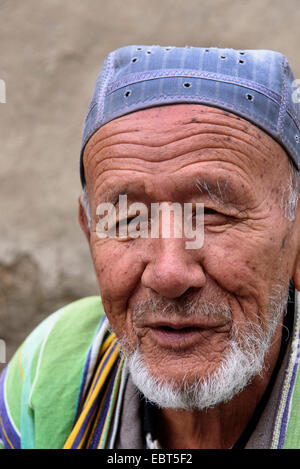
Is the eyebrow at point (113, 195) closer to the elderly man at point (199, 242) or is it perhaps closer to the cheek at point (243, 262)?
the elderly man at point (199, 242)

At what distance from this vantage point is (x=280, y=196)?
2025 millimetres

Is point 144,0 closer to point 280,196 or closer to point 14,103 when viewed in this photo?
point 14,103

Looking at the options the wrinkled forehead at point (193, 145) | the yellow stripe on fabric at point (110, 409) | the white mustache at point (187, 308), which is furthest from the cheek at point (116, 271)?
the yellow stripe on fabric at point (110, 409)

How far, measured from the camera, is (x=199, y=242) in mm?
1908

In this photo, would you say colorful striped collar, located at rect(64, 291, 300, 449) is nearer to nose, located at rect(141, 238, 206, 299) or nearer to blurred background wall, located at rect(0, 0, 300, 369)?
nose, located at rect(141, 238, 206, 299)

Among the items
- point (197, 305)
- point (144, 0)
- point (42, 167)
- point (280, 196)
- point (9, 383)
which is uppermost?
point (144, 0)

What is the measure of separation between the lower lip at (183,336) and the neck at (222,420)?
342 mm

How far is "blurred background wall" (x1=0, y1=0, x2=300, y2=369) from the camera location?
361cm

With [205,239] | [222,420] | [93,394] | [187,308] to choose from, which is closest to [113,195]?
[205,239]

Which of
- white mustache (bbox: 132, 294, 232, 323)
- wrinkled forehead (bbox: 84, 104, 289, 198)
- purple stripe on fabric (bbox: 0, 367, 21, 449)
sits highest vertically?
wrinkled forehead (bbox: 84, 104, 289, 198)

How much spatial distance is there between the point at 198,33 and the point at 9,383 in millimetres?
2242

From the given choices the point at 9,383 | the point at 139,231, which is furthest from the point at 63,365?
the point at 139,231

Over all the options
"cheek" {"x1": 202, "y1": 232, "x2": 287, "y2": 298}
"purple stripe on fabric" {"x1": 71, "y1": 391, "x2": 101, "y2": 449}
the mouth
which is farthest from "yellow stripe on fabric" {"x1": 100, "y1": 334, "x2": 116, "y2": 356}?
"cheek" {"x1": 202, "y1": 232, "x2": 287, "y2": 298}
